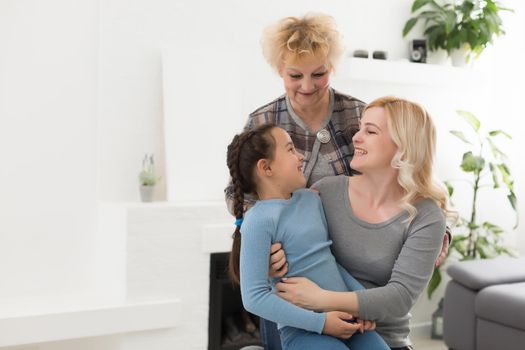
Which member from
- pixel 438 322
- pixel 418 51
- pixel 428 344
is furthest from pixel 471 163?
pixel 428 344

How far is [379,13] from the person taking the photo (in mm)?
4125

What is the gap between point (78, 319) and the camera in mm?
3002

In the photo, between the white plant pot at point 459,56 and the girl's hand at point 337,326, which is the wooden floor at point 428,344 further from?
the girl's hand at point 337,326

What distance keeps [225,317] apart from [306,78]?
7.16 feet

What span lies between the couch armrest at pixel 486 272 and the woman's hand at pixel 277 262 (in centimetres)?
233

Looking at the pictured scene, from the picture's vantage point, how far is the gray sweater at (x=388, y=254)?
150 centimetres

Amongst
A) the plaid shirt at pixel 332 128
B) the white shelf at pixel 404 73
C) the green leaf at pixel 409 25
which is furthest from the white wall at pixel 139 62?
the plaid shirt at pixel 332 128

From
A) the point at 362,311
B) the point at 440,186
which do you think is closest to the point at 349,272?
the point at 362,311

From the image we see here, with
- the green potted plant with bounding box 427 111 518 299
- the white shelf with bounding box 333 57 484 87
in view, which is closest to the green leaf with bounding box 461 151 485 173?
the green potted plant with bounding box 427 111 518 299

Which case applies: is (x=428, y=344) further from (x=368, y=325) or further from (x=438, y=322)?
(x=368, y=325)

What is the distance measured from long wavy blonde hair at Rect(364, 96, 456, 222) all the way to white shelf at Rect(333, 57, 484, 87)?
234cm

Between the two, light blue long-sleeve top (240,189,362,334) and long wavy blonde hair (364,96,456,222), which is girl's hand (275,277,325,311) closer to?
light blue long-sleeve top (240,189,362,334)

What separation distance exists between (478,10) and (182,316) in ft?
9.65

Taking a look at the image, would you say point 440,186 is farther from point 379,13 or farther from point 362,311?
point 379,13
